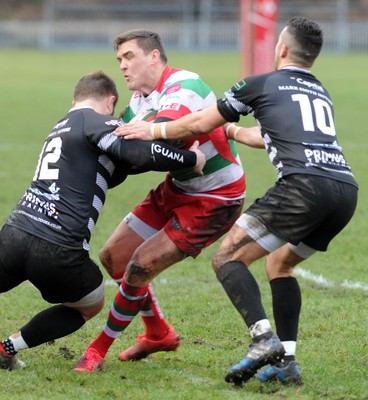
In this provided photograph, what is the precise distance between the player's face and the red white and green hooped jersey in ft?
0.29

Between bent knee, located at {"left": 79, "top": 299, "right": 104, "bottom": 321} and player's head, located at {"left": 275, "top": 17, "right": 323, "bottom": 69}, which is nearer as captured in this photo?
player's head, located at {"left": 275, "top": 17, "right": 323, "bottom": 69}

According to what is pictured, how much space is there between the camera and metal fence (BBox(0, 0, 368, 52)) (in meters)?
50.4

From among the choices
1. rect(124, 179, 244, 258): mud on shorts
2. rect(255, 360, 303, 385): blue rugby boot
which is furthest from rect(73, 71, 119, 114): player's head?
rect(255, 360, 303, 385): blue rugby boot

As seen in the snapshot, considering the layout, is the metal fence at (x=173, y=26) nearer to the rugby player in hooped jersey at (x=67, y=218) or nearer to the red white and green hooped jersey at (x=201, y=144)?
the red white and green hooped jersey at (x=201, y=144)

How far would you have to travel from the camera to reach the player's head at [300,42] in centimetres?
555

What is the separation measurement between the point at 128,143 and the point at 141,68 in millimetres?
819

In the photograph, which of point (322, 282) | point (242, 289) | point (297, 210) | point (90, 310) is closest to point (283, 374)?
point (242, 289)

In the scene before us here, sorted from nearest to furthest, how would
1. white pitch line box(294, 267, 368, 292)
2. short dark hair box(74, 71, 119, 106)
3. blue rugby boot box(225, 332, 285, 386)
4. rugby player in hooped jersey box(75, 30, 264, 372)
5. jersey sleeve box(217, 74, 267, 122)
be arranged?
blue rugby boot box(225, 332, 285, 386)
jersey sleeve box(217, 74, 267, 122)
short dark hair box(74, 71, 119, 106)
rugby player in hooped jersey box(75, 30, 264, 372)
white pitch line box(294, 267, 368, 292)

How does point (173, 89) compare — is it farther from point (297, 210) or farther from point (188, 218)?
point (297, 210)

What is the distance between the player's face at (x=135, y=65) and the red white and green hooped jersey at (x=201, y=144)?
9 centimetres

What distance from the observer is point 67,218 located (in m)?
5.67

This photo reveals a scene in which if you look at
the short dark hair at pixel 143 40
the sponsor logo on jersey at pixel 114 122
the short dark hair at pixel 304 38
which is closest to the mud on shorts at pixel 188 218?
the sponsor logo on jersey at pixel 114 122

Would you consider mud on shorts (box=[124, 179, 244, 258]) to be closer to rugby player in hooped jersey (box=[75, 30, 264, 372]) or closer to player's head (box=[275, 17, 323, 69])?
rugby player in hooped jersey (box=[75, 30, 264, 372])

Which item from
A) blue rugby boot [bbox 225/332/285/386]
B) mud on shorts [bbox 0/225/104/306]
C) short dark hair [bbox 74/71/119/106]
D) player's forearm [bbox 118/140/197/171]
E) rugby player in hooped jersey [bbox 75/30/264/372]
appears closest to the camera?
blue rugby boot [bbox 225/332/285/386]
